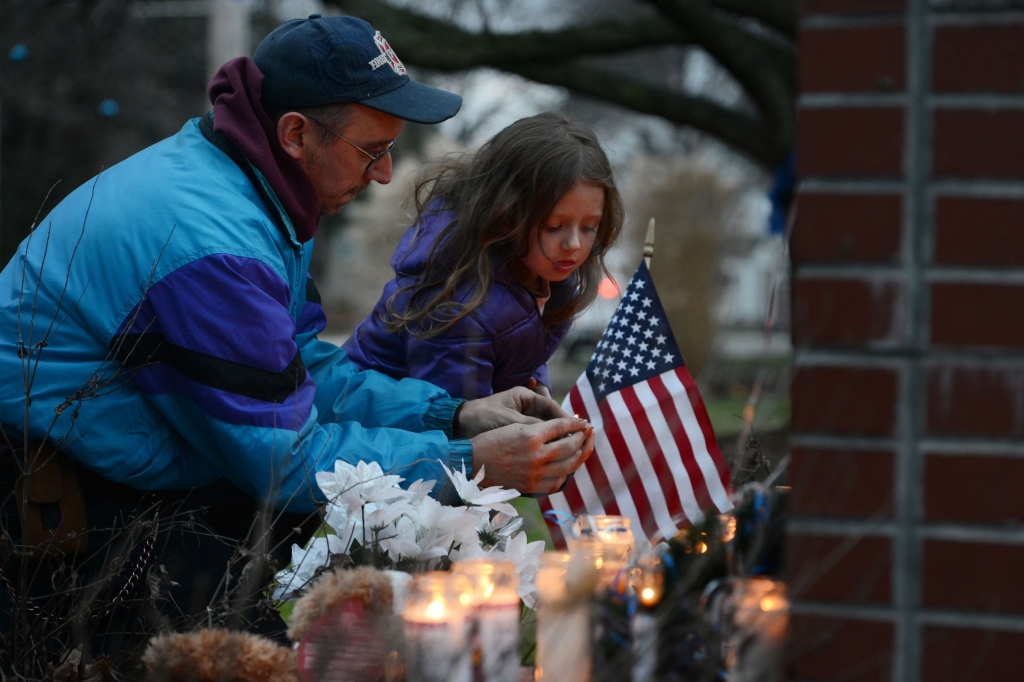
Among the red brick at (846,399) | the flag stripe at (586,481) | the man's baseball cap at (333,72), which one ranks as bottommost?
the flag stripe at (586,481)

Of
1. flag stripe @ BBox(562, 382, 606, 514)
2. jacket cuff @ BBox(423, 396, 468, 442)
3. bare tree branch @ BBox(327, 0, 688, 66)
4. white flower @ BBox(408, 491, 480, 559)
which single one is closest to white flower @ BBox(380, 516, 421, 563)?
white flower @ BBox(408, 491, 480, 559)

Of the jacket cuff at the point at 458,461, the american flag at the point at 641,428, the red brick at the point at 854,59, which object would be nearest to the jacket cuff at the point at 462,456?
the jacket cuff at the point at 458,461

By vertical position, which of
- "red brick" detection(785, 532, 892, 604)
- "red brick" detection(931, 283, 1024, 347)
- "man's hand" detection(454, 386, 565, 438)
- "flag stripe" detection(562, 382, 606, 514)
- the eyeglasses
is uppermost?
the eyeglasses

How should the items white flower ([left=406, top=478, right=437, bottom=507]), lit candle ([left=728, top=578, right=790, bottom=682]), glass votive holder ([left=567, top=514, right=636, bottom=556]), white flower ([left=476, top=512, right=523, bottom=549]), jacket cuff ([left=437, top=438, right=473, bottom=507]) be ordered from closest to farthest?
1. lit candle ([left=728, top=578, right=790, bottom=682])
2. glass votive holder ([left=567, top=514, right=636, bottom=556])
3. white flower ([left=406, top=478, right=437, bottom=507])
4. white flower ([left=476, top=512, right=523, bottom=549])
5. jacket cuff ([left=437, top=438, right=473, bottom=507])

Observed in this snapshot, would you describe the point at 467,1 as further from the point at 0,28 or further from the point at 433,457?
the point at 433,457

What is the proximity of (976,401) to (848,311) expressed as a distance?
19cm

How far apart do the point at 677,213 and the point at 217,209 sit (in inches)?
769

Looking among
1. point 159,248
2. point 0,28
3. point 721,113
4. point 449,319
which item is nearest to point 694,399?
point 449,319

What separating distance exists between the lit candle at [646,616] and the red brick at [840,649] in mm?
233

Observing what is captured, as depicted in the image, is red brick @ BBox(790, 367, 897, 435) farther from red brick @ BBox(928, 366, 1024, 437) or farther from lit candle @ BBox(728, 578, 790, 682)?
lit candle @ BBox(728, 578, 790, 682)

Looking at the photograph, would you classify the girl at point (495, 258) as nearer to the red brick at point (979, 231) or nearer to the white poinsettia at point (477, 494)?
the white poinsettia at point (477, 494)

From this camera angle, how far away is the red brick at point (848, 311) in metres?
1.38

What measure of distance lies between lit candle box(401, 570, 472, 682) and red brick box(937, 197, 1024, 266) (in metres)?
0.86

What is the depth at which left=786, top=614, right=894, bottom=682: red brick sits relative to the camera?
4.57 ft
